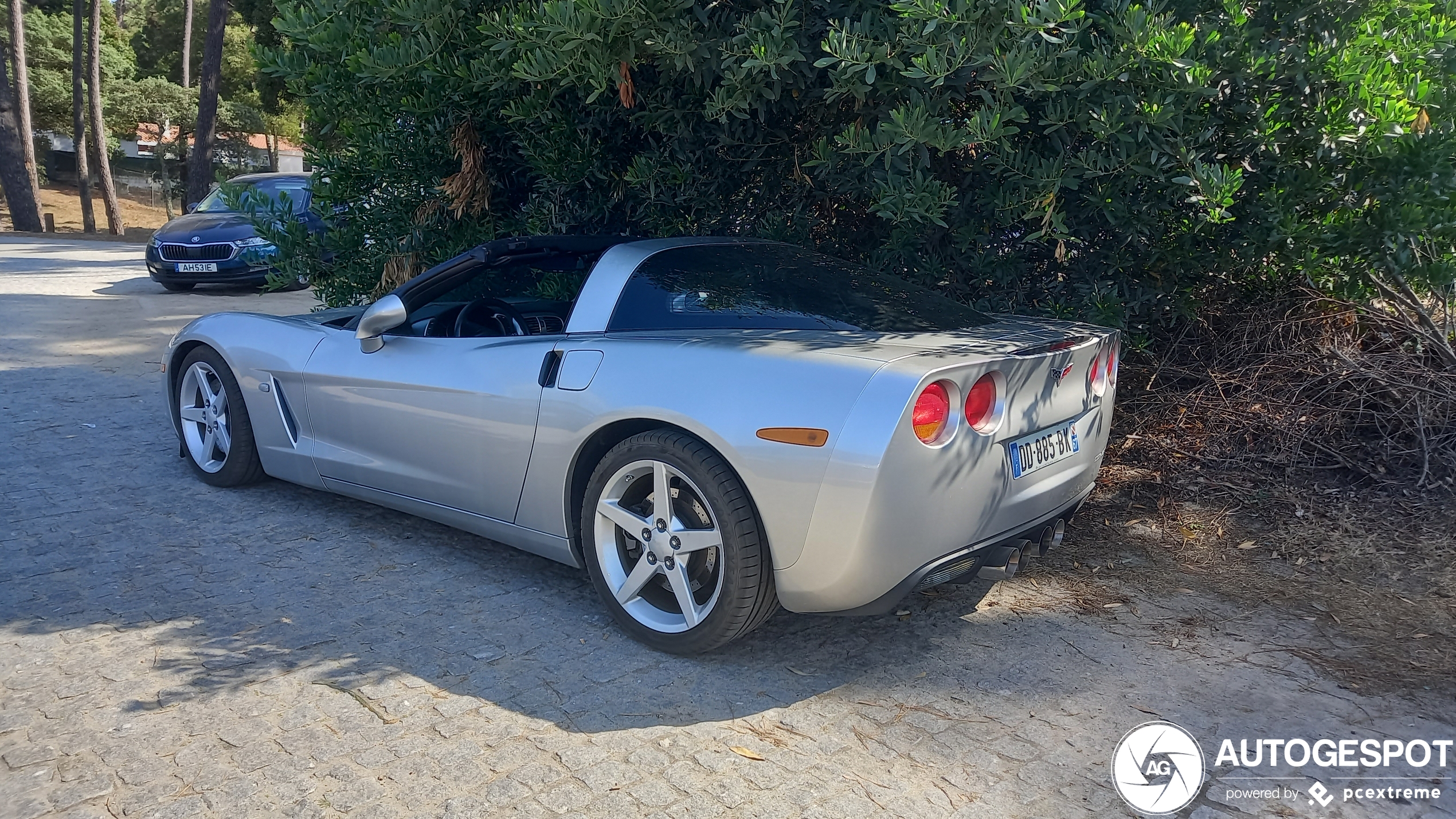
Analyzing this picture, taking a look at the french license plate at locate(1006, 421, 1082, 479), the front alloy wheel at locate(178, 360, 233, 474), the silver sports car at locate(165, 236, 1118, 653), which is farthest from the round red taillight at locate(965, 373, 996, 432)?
the front alloy wheel at locate(178, 360, 233, 474)

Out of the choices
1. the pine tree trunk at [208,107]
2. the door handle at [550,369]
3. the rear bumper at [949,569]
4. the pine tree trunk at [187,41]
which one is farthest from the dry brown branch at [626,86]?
the pine tree trunk at [187,41]

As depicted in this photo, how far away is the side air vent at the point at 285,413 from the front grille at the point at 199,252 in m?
10.1

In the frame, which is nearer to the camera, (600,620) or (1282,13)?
(600,620)

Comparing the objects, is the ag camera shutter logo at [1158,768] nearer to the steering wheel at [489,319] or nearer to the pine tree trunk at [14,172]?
the steering wheel at [489,319]

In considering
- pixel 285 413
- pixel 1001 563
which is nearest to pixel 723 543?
pixel 1001 563

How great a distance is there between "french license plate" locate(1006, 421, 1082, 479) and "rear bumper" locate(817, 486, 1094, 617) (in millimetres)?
197

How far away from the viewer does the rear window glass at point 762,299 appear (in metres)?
3.77

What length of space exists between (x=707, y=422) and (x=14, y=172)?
30383mm

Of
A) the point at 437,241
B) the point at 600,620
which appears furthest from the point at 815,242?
the point at 600,620

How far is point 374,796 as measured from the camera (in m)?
2.76

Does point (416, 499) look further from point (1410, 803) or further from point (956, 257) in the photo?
point (1410, 803)

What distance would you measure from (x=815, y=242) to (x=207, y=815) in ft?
14.0

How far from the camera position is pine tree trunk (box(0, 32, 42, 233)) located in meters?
26.7

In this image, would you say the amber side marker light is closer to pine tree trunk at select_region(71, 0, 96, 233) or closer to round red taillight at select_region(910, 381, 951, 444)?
round red taillight at select_region(910, 381, 951, 444)
